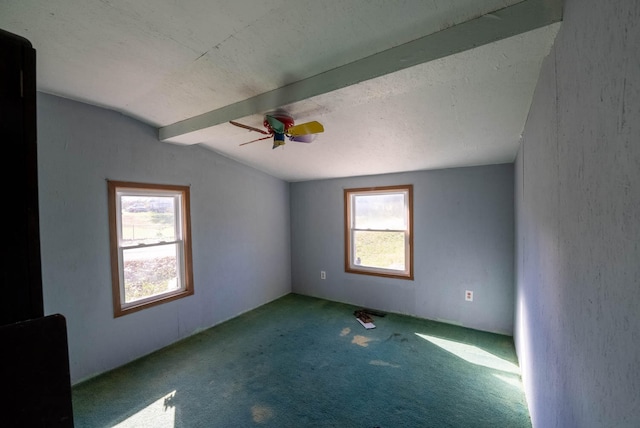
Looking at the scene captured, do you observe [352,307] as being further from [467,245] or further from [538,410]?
[538,410]

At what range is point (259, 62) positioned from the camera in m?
1.55

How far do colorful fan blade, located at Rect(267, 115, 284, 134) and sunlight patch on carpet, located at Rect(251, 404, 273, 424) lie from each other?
2074 millimetres

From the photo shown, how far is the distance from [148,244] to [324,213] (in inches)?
93.9

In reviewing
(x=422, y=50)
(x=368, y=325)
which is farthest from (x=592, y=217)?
(x=368, y=325)

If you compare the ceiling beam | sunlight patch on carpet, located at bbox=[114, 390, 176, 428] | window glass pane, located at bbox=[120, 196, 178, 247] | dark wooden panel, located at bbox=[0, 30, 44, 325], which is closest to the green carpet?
sunlight patch on carpet, located at bbox=[114, 390, 176, 428]

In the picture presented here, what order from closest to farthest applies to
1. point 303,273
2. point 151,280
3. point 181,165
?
point 151,280 → point 181,165 → point 303,273

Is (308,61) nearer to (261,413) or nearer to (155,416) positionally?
(261,413)

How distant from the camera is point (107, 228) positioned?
2354mm

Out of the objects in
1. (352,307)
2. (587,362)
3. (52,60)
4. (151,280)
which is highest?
(52,60)

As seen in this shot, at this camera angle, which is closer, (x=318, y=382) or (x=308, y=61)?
(x=308, y=61)

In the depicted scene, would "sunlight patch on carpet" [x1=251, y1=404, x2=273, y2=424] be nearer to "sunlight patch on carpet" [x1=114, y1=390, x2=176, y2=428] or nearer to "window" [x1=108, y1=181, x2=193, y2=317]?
"sunlight patch on carpet" [x1=114, y1=390, x2=176, y2=428]

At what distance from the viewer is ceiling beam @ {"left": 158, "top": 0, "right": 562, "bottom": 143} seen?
41.3 inches

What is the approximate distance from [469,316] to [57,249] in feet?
13.7

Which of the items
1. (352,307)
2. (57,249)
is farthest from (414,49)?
(352,307)
